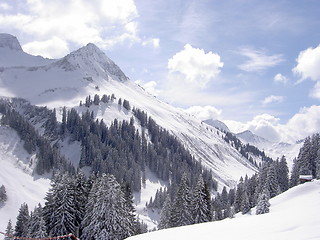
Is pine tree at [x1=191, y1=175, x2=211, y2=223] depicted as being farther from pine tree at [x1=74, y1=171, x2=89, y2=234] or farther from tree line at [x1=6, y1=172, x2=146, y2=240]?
pine tree at [x1=74, y1=171, x2=89, y2=234]

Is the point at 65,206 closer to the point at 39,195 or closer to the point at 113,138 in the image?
the point at 39,195

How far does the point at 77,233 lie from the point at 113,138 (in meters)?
152

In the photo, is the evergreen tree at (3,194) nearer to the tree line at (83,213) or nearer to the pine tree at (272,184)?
the tree line at (83,213)

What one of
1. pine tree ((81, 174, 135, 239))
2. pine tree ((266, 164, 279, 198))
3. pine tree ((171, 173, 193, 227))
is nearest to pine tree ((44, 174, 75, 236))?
pine tree ((81, 174, 135, 239))

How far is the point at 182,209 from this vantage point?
169 ft

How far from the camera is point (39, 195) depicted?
12112cm

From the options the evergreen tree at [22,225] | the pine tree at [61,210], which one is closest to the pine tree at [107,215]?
the pine tree at [61,210]

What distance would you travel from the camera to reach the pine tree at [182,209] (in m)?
50.8

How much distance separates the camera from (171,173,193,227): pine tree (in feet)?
167

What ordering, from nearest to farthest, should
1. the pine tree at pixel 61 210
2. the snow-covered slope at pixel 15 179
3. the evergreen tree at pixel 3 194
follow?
the pine tree at pixel 61 210
the snow-covered slope at pixel 15 179
the evergreen tree at pixel 3 194

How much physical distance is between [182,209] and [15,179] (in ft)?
324

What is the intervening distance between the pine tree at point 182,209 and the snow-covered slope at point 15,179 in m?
62.4

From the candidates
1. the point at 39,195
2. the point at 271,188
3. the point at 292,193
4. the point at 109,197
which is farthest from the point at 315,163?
the point at 39,195

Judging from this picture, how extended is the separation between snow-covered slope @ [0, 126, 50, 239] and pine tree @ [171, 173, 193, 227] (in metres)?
62.4
